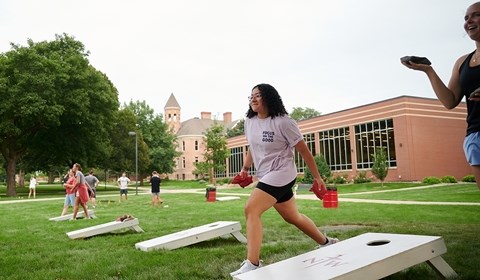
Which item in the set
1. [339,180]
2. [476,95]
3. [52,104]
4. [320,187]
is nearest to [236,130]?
[339,180]

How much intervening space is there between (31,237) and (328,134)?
1615 inches

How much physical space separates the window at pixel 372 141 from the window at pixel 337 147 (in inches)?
58.4

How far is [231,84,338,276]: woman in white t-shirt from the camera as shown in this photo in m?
4.45

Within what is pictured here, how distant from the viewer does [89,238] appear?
8648 millimetres

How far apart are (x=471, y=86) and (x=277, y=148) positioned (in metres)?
2.00

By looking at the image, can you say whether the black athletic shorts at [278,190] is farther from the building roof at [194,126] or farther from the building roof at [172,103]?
the building roof at [172,103]

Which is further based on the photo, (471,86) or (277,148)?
(277,148)

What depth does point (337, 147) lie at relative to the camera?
46031 mm

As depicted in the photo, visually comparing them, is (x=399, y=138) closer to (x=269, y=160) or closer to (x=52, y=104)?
(x=52, y=104)

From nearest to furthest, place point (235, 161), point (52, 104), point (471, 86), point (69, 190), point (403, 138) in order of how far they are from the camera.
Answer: point (471, 86) < point (69, 190) < point (52, 104) < point (403, 138) < point (235, 161)

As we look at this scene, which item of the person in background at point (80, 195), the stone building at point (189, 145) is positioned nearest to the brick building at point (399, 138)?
the person in background at point (80, 195)

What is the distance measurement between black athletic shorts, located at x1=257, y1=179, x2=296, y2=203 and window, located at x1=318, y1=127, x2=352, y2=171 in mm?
40869

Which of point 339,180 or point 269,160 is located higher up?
point 269,160

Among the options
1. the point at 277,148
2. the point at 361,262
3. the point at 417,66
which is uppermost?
the point at 417,66
